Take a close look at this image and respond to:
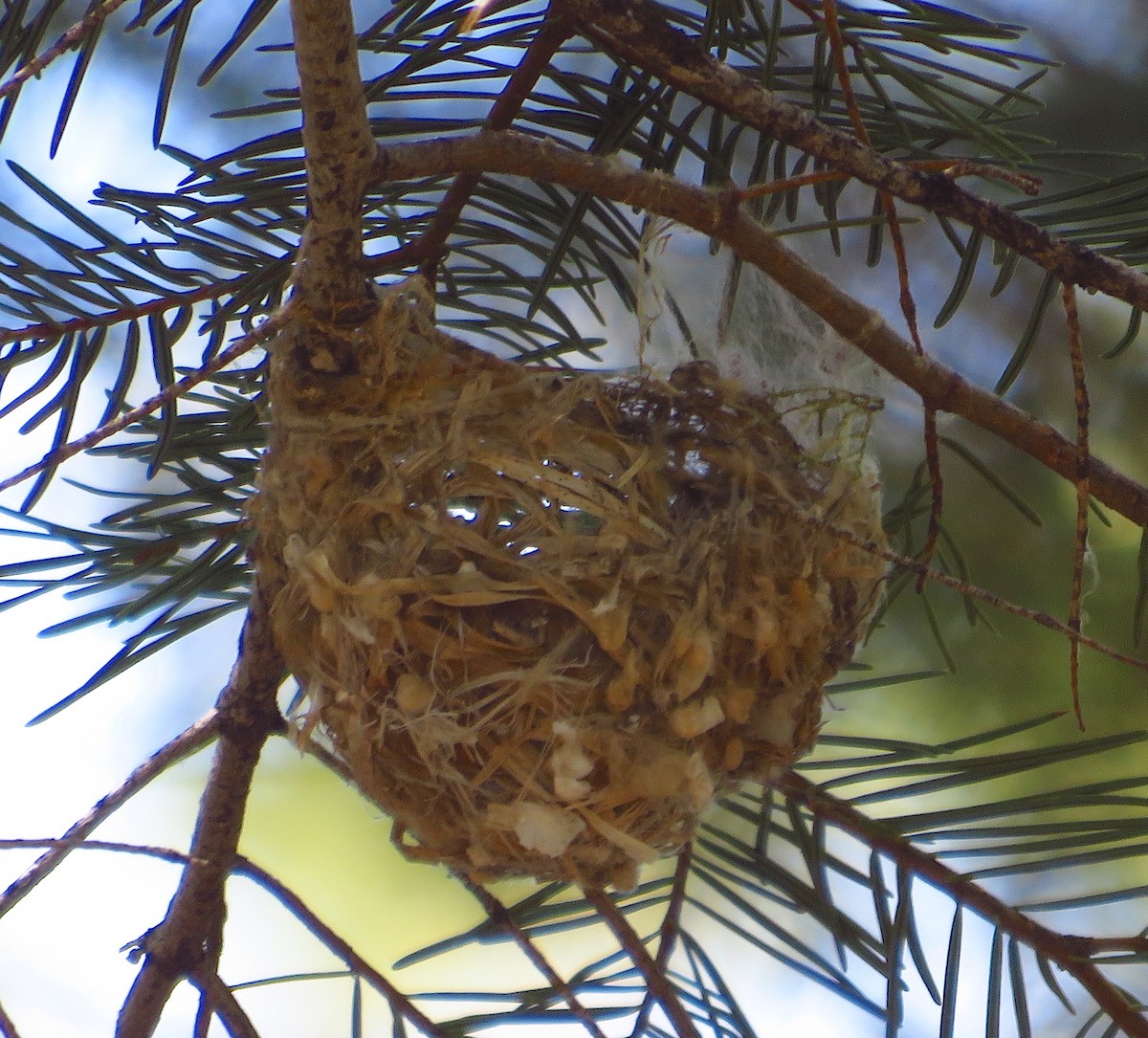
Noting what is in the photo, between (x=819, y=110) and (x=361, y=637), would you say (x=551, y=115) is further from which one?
(x=361, y=637)

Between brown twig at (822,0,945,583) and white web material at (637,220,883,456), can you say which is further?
white web material at (637,220,883,456)

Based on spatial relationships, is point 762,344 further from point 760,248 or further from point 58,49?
point 58,49

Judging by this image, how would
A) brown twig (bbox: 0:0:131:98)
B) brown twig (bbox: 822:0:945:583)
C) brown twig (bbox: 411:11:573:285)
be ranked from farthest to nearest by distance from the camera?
brown twig (bbox: 411:11:573:285)
brown twig (bbox: 822:0:945:583)
brown twig (bbox: 0:0:131:98)

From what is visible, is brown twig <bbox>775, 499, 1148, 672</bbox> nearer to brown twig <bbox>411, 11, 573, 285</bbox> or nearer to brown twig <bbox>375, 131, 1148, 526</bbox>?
brown twig <bbox>375, 131, 1148, 526</bbox>

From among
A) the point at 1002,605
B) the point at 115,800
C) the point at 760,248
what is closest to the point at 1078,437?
the point at 1002,605

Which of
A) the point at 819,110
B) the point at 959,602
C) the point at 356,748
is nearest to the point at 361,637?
the point at 356,748

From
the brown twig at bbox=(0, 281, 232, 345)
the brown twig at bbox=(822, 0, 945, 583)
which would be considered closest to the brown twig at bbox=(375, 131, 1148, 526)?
the brown twig at bbox=(822, 0, 945, 583)
